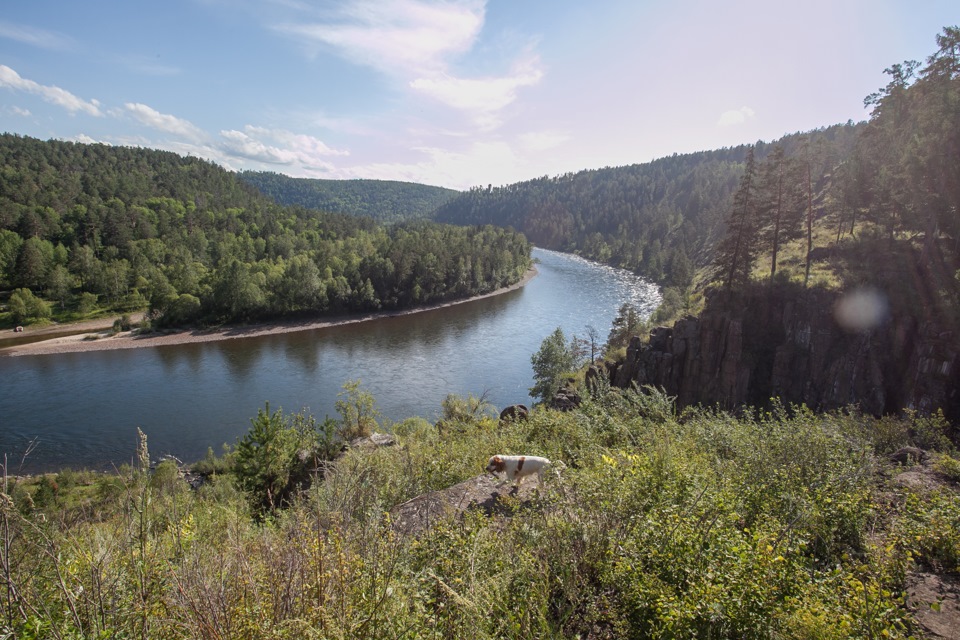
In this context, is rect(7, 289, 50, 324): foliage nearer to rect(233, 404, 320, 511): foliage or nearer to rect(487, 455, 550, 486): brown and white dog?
rect(233, 404, 320, 511): foliage

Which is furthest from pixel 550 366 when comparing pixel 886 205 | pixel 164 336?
pixel 164 336

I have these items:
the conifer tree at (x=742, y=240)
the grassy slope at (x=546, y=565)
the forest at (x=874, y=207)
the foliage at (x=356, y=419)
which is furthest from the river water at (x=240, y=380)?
the grassy slope at (x=546, y=565)

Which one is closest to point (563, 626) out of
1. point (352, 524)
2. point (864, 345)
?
point (352, 524)

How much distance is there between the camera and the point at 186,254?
77.5 m

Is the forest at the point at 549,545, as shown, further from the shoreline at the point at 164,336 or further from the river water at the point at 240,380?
the shoreline at the point at 164,336

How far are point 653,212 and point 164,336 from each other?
120661mm

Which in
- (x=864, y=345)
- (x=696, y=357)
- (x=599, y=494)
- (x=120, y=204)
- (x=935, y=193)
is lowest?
(x=696, y=357)

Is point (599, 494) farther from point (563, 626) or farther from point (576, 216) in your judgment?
point (576, 216)

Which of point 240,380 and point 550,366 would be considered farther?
point 240,380

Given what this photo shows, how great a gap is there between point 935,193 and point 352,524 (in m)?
30.1

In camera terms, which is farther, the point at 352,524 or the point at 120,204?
the point at 120,204

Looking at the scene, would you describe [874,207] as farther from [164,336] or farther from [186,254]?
[186,254]

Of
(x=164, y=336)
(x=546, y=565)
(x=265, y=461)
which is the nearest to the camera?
(x=546, y=565)

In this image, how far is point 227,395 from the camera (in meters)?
35.9
